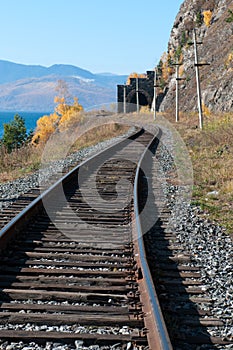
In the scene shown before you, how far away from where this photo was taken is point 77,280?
16.0 ft

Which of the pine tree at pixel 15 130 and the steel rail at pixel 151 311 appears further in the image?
the pine tree at pixel 15 130

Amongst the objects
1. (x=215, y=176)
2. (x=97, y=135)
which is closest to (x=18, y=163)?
(x=215, y=176)

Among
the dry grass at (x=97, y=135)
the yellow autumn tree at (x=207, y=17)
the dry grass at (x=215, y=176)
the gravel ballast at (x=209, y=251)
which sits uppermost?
the yellow autumn tree at (x=207, y=17)

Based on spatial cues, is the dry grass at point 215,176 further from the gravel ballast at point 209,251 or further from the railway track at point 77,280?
the railway track at point 77,280

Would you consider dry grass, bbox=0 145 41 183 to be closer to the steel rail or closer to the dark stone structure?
the steel rail

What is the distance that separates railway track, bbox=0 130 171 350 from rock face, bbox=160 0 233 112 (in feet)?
75.9

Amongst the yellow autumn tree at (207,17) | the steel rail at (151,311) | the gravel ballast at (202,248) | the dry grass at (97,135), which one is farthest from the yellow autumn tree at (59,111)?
the steel rail at (151,311)

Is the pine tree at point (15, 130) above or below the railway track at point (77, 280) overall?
above

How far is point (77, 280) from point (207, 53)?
5393 centimetres

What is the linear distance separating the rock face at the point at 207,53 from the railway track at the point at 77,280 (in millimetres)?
23128

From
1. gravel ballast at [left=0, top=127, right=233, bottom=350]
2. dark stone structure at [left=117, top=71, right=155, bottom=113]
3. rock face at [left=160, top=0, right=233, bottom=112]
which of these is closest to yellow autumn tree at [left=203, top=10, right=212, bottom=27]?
rock face at [left=160, top=0, right=233, bottom=112]

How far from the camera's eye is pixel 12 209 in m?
8.12

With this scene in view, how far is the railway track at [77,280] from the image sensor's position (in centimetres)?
372

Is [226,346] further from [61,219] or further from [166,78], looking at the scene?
[166,78]
